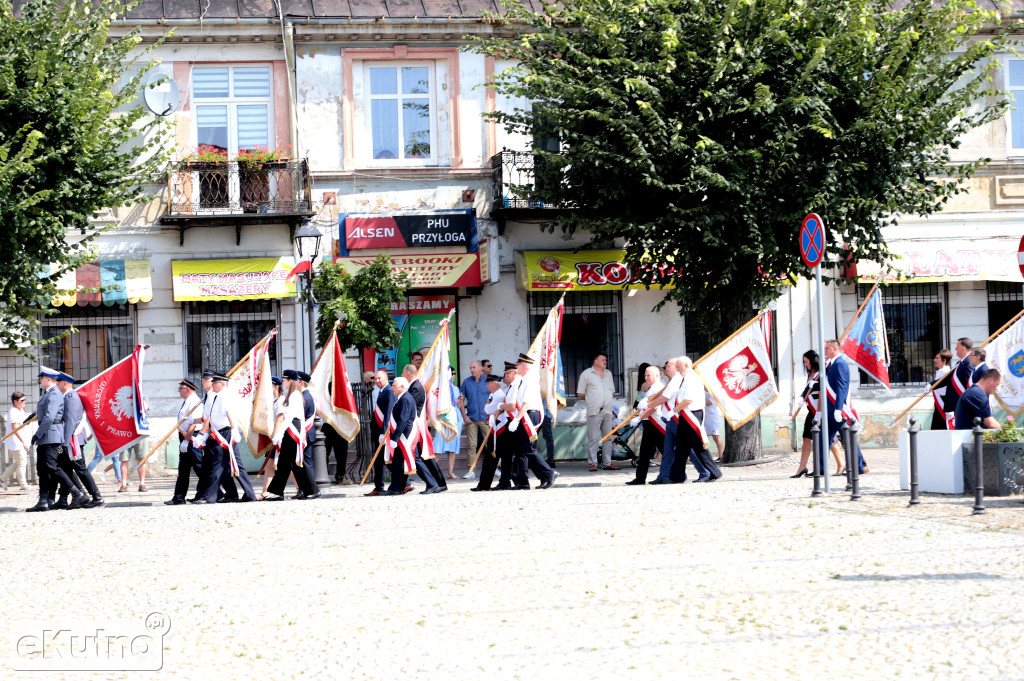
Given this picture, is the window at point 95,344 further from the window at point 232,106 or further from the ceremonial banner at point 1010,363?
the ceremonial banner at point 1010,363

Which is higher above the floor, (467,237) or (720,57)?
(720,57)

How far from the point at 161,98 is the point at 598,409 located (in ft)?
31.7

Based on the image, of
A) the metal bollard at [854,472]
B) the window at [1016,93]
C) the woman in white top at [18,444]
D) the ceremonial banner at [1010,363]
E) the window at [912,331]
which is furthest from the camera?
the window at [1016,93]

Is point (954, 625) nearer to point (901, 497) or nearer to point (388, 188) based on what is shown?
point (901, 497)

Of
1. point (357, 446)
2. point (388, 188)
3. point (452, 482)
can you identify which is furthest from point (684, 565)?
point (388, 188)

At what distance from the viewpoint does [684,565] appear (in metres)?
9.09

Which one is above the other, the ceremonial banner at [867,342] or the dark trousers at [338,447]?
the ceremonial banner at [867,342]

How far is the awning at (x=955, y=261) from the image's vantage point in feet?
76.6

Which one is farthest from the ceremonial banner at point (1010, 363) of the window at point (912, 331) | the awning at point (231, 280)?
the awning at point (231, 280)

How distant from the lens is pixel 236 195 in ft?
73.1

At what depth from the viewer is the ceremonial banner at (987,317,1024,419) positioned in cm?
1534

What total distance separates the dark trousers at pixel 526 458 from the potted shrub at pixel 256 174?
27.1 ft

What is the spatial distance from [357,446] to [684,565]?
1192cm

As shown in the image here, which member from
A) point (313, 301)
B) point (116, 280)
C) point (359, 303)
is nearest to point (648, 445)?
point (313, 301)
